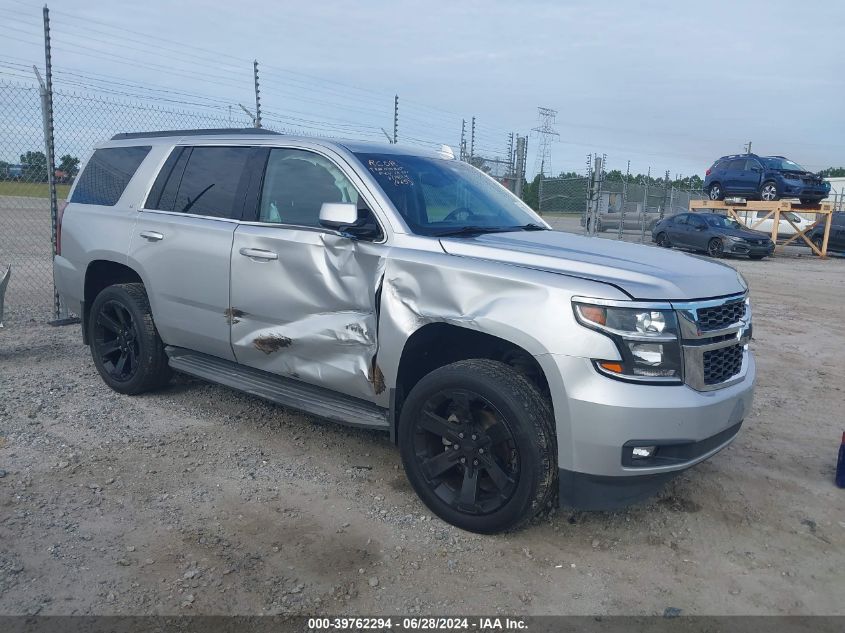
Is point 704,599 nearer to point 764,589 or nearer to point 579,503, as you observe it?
point 764,589

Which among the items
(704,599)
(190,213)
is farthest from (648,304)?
(190,213)

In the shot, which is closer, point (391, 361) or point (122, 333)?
point (391, 361)

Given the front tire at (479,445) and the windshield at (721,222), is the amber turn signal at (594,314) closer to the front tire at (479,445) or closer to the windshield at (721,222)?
the front tire at (479,445)

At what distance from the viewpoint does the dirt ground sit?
3.04 meters

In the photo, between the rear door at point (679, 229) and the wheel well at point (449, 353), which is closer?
the wheel well at point (449, 353)

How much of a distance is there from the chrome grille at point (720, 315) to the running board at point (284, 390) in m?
1.70

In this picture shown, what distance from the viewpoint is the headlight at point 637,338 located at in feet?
10.2

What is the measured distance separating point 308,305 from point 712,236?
1967cm

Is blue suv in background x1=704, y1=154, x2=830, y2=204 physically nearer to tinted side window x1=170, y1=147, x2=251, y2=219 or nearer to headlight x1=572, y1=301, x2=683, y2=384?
tinted side window x1=170, y1=147, x2=251, y2=219

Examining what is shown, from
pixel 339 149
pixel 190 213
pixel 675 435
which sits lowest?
pixel 675 435

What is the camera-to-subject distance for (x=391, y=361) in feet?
12.4

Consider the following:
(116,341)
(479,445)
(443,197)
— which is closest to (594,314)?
(479,445)

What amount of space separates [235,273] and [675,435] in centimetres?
276

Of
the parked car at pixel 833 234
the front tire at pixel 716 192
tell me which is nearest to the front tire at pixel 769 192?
the front tire at pixel 716 192
